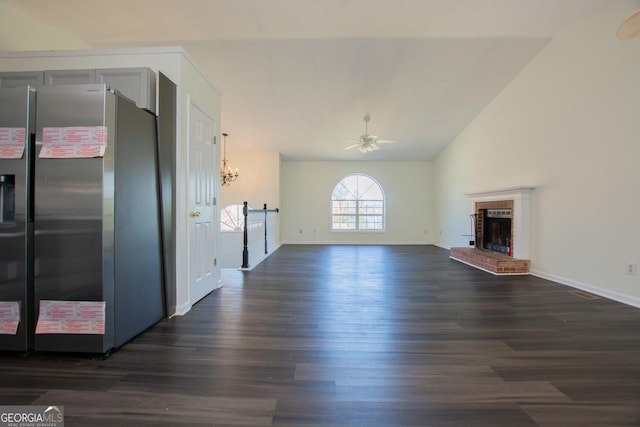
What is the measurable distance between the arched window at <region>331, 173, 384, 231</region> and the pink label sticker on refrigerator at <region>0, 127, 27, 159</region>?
7570mm

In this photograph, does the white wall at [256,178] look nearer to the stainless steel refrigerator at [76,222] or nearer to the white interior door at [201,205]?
the white interior door at [201,205]

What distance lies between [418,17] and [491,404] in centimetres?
387

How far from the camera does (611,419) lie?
1252 mm

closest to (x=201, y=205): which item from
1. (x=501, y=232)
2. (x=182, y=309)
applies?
(x=182, y=309)

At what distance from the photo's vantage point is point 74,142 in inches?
70.4

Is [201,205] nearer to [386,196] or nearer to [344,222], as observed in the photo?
[344,222]

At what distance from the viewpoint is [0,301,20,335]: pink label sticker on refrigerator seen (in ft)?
5.87

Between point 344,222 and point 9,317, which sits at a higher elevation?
point 344,222

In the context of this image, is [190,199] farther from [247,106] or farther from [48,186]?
[247,106]

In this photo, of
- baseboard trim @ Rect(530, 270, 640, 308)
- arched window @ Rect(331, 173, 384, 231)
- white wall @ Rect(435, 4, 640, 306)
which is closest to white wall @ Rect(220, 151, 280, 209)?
arched window @ Rect(331, 173, 384, 231)

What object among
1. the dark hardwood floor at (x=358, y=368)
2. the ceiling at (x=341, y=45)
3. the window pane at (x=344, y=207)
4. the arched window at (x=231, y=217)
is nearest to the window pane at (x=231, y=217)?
the arched window at (x=231, y=217)

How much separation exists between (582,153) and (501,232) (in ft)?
6.73

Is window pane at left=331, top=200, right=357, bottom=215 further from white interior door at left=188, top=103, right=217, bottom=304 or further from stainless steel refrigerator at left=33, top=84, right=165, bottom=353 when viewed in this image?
stainless steel refrigerator at left=33, top=84, right=165, bottom=353

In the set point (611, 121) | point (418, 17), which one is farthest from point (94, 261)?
point (611, 121)
